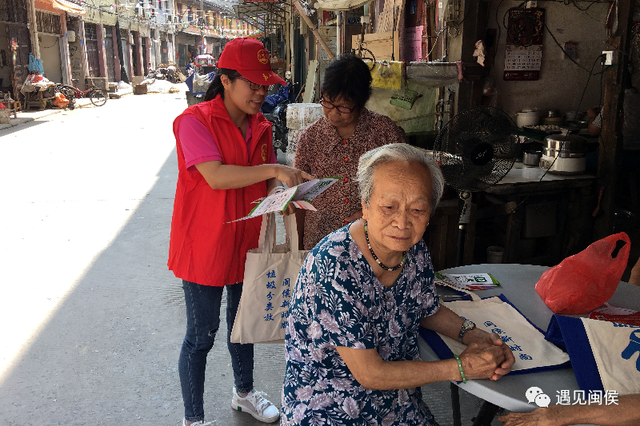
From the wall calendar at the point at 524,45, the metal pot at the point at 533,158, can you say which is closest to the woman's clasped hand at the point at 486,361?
the metal pot at the point at 533,158


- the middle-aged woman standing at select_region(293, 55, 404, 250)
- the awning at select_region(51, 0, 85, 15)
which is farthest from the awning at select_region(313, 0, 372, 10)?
the awning at select_region(51, 0, 85, 15)

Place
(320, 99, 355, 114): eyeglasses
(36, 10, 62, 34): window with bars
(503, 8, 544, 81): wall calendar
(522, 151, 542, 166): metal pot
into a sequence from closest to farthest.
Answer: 1. (320, 99, 355, 114): eyeglasses
2. (522, 151, 542, 166): metal pot
3. (503, 8, 544, 81): wall calendar
4. (36, 10, 62, 34): window with bars

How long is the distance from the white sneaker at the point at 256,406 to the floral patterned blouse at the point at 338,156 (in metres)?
0.95

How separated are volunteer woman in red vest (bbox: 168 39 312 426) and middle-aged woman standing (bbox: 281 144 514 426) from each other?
655 mm

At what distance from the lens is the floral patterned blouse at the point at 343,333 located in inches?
57.4

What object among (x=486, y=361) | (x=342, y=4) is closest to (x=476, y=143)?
(x=486, y=361)

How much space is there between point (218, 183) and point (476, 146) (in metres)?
1.55

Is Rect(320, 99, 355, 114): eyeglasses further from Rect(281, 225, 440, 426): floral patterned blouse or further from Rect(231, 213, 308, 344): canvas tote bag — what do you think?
Rect(281, 225, 440, 426): floral patterned blouse

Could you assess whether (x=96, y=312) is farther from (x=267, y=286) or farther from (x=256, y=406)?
(x=267, y=286)

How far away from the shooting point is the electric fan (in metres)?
2.84

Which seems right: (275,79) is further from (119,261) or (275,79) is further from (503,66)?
(503,66)

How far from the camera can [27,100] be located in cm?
1741

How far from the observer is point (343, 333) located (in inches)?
56.7

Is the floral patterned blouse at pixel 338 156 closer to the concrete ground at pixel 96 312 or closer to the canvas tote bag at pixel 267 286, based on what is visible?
the canvas tote bag at pixel 267 286
